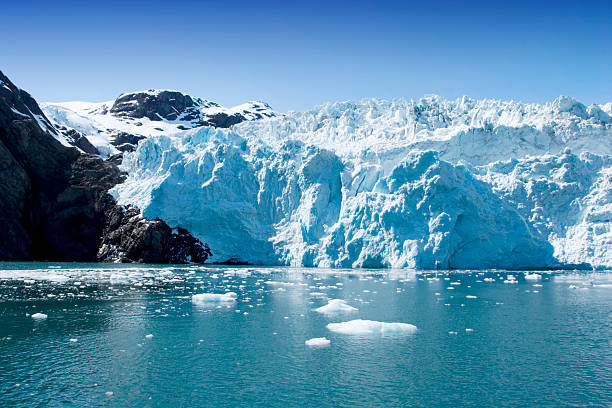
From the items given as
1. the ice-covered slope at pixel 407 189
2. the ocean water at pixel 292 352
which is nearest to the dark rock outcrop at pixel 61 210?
the ice-covered slope at pixel 407 189

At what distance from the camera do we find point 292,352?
12555 millimetres

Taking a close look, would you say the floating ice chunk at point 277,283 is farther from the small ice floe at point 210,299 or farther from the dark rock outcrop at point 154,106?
the dark rock outcrop at point 154,106

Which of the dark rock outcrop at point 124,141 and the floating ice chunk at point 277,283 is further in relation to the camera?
the dark rock outcrop at point 124,141

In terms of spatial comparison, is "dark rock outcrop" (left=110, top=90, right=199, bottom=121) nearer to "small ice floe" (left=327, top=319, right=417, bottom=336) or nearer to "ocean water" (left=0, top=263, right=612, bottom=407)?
"ocean water" (left=0, top=263, right=612, bottom=407)

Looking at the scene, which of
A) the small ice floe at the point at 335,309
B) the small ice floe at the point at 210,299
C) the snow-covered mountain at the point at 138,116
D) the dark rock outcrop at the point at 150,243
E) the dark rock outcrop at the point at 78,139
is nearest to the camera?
the small ice floe at the point at 335,309

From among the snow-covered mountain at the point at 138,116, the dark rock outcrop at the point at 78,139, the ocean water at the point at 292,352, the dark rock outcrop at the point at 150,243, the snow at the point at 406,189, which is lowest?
the ocean water at the point at 292,352

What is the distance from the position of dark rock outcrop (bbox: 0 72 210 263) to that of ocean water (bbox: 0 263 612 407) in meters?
27.0

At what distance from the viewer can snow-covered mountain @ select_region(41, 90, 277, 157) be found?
3002 inches

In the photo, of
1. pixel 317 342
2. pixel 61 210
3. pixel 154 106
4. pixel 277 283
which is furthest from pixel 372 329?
pixel 154 106

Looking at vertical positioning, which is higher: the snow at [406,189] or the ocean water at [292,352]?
the snow at [406,189]

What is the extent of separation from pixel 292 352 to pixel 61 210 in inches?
1917

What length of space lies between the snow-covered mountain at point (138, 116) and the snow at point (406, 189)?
23.0 m

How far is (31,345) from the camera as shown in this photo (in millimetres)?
12523

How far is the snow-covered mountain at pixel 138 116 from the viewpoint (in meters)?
76.2
